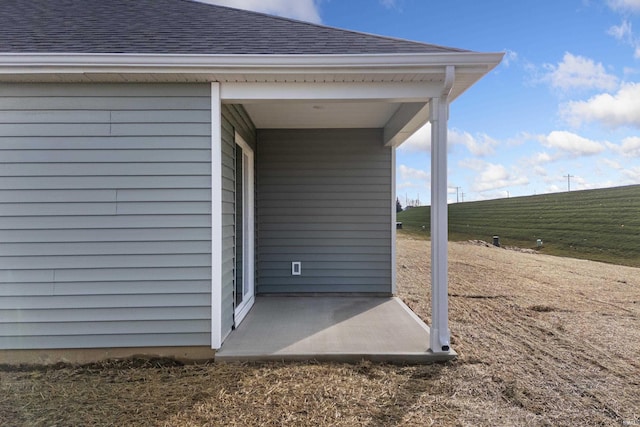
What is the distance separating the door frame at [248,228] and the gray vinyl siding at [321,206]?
31cm

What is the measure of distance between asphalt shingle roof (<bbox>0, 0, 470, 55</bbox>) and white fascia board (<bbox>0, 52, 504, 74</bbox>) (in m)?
0.14

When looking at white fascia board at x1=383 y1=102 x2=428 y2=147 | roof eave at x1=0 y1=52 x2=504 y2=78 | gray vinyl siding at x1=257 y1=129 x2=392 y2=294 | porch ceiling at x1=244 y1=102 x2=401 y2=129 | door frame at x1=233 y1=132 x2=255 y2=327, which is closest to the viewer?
roof eave at x1=0 y1=52 x2=504 y2=78

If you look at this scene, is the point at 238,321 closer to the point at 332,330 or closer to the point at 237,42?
the point at 332,330

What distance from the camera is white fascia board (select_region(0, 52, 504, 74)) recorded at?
3004mm

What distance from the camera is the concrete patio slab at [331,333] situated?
3.21m

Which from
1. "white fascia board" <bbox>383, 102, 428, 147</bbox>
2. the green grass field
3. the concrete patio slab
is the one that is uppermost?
"white fascia board" <bbox>383, 102, 428, 147</bbox>

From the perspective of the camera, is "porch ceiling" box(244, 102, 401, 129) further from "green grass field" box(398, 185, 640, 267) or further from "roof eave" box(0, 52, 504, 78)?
"green grass field" box(398, 185, 640, 267)

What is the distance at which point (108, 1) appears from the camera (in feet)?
15.0

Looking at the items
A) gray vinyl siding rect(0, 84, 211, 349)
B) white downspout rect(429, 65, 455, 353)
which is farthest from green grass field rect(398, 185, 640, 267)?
gray vinyl siding rect(0, 84, 211, 349)

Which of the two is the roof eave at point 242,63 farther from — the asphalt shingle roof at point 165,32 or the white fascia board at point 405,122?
the white fascia board at point 405,122

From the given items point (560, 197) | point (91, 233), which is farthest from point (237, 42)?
point (560, 197)

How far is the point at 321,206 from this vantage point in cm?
570

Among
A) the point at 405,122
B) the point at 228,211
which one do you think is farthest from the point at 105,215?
the point at 405,122

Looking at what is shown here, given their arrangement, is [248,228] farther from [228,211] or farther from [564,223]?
[564,223]
